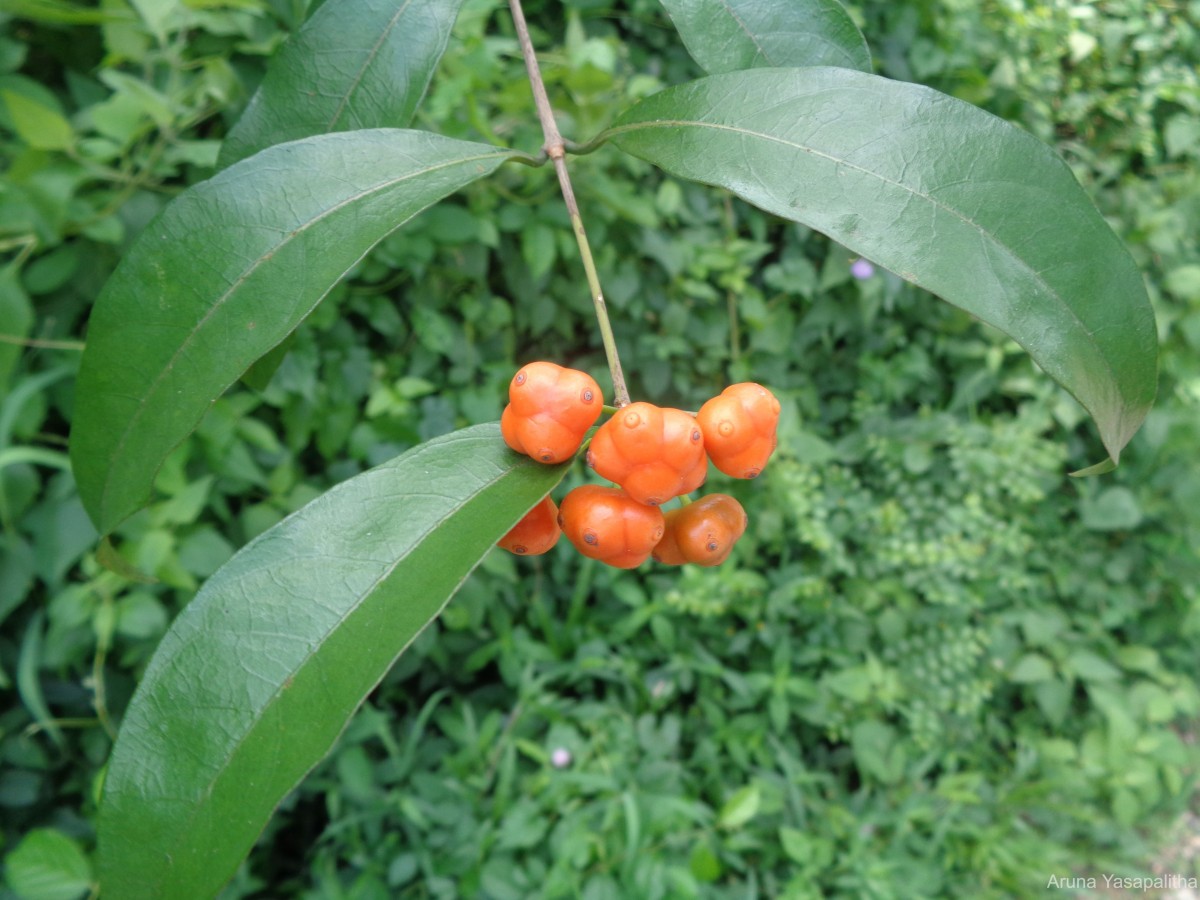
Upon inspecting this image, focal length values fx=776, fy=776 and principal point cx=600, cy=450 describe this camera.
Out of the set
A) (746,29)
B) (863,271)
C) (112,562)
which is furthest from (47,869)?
(863,271)

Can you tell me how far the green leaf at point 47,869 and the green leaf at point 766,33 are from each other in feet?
5.26

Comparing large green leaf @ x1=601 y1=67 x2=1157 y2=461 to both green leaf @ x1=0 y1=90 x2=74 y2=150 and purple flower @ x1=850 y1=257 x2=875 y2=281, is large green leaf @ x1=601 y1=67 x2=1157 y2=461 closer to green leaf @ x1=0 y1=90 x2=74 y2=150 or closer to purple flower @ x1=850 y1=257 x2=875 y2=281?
green leaf @ x1=0 y1=90 x2=74 y2=150

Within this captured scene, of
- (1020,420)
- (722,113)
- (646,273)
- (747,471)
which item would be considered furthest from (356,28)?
(1020,420)

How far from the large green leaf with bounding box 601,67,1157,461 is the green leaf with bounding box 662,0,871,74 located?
0.17 meters

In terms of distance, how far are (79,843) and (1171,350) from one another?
9.92 ft

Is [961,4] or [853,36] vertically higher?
[853,36]

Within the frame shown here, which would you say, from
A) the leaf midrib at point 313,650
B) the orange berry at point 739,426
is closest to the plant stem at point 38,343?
the leaf midrib at point 313,650

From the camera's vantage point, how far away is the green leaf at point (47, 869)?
1330 mm

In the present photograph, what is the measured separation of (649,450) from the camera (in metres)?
0.51

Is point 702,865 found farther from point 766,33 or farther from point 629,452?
point 766,33

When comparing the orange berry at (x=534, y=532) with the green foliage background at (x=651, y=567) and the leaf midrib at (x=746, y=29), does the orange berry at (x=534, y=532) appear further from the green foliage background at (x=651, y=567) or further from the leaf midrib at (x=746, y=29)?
the green foliage background at (x=651, y=567)

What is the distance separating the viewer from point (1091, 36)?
2.65 metres

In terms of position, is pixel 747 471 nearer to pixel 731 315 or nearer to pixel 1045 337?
pixel 1045 337

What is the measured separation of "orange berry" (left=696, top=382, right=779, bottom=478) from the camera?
21.6 inches
